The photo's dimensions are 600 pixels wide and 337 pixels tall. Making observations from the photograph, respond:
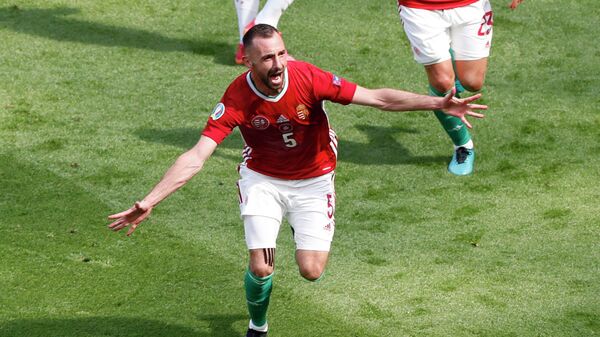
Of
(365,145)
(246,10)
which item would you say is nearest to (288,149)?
(365,145)

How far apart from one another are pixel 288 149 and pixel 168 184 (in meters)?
0.87

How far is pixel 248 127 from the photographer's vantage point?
22.1ft

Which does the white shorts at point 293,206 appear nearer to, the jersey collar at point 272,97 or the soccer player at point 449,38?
the jersey collar at point 272,97

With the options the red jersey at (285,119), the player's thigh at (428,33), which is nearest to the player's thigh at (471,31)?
the player's thigh at (428,33)

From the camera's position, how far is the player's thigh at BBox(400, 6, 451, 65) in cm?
900

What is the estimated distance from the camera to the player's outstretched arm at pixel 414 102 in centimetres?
641

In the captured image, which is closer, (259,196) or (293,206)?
(259,196)

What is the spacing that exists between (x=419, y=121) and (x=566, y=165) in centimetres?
157

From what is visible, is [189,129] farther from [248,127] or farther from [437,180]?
[248,127]

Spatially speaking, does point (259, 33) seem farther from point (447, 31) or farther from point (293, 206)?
point (447, 31)

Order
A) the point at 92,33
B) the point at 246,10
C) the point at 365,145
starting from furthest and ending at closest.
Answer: the point at 92,33 < the point at 246,10 < the point at 365,145

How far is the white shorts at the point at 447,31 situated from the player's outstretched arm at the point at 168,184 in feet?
9.96

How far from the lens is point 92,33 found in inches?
481

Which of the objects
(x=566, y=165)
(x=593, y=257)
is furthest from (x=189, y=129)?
(x=593, y=257)
